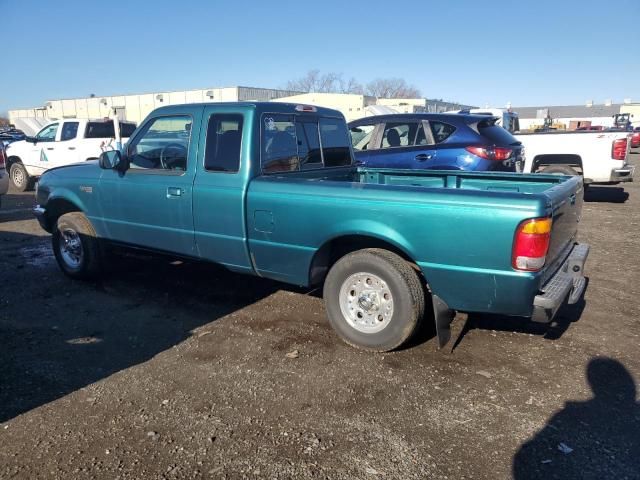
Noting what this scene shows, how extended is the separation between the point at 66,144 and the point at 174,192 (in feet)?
32.9

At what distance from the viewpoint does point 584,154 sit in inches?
443

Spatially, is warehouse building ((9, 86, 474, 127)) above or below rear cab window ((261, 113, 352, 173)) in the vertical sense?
above

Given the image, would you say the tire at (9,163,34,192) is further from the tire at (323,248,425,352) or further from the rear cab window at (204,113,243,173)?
the tire at (323,248,425,352)

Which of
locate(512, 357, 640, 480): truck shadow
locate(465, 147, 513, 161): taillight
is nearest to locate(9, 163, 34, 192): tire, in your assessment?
locate(465, 147, 513, 161): taillight

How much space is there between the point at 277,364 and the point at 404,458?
4.58 ft

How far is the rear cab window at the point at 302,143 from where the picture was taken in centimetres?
465

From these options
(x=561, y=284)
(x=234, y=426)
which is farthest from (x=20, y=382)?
(x=561, y=284)

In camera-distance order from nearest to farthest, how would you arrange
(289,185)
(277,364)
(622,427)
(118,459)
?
1. (118,459)
2. (622,427)
3. (277,364)
4. (289,185)

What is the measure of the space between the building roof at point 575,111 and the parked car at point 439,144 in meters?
75.9

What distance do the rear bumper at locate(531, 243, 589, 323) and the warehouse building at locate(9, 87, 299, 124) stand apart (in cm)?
4209

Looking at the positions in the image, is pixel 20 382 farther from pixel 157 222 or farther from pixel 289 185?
pixel 289 185

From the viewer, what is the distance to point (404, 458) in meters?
2.82

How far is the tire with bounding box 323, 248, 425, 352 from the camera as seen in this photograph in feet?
12.7

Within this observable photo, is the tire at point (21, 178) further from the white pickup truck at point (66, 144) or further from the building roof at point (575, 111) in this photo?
the building roof at point (575, 111)
